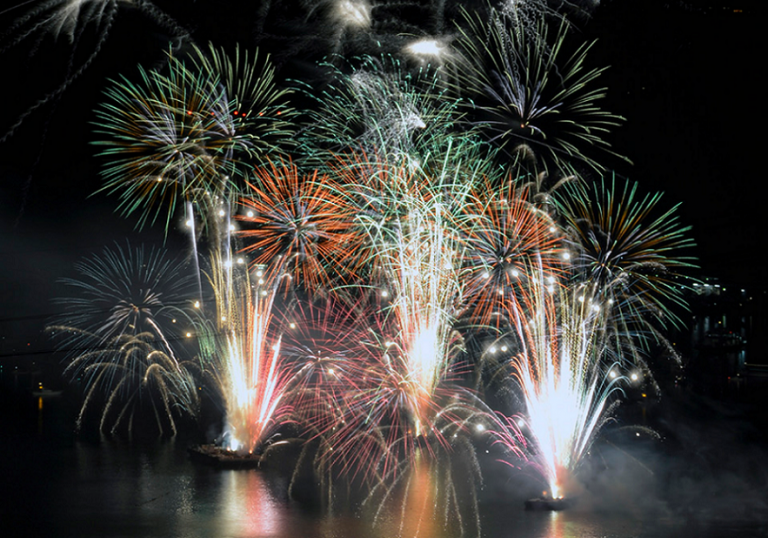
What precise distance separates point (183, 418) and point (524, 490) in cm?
1771

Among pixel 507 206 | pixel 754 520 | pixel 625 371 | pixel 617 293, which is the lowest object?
pixel 754 520

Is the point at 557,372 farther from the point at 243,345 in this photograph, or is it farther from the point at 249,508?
the point at 243,345

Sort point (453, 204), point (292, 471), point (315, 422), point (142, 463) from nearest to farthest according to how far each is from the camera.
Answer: point (453, 204), point (292, 471), point (142, 463), point (315, 422)

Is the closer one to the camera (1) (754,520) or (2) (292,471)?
(1) (754,520)

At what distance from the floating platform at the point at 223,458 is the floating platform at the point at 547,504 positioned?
823 cm

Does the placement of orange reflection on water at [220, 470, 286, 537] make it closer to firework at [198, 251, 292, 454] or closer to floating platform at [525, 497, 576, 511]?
firework at [198, 251, 292, 454]

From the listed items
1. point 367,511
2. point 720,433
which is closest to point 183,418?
point 367,511

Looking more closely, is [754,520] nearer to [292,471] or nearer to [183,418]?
[292,471]

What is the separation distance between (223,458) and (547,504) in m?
9.40

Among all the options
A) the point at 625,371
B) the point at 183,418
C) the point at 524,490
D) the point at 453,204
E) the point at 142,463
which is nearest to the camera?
the point at 524,490

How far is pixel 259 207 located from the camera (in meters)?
17.7

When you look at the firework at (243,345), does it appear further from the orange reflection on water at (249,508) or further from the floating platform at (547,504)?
the floating platform at (547,504)

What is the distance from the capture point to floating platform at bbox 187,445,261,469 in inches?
779

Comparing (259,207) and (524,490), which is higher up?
(259,207)
